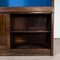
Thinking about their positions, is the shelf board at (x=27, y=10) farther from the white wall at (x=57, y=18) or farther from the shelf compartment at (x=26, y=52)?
the white wall at (x=57, y=18)

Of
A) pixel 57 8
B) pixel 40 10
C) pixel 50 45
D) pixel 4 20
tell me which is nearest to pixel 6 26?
pixel 4 20

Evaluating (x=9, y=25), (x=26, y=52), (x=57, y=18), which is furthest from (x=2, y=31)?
(x=57, y=18)

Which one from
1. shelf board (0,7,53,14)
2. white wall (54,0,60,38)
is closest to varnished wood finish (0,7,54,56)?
shelf board (0,7,53,14)

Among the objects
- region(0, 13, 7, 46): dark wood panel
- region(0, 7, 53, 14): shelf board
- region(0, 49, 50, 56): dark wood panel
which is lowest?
region(0, 49, 50, 56): dark wood panel

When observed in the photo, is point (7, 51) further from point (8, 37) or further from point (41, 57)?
point (41, 57)

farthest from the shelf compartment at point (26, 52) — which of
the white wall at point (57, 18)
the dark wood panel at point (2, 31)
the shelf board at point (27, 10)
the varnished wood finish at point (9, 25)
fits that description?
the white wall at point (57, 18)

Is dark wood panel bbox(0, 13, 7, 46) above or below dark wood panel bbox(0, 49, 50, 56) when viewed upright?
above

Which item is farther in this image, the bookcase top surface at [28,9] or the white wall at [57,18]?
the white wall at [57,18]

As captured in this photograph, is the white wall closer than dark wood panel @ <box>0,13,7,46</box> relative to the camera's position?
No

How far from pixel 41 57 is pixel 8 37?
626 millimetres

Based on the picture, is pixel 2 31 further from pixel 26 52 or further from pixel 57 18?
pixel 57 18

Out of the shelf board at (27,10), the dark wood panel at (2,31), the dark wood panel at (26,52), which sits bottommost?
the dark wood panel at (26,52)

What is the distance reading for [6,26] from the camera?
256 cm

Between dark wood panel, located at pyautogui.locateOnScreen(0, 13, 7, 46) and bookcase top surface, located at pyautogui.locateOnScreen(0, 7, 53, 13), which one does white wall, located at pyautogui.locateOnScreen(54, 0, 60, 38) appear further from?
dark wood panel, located at pyautogui.locateOnScreen(0, 13, 7, 46)
